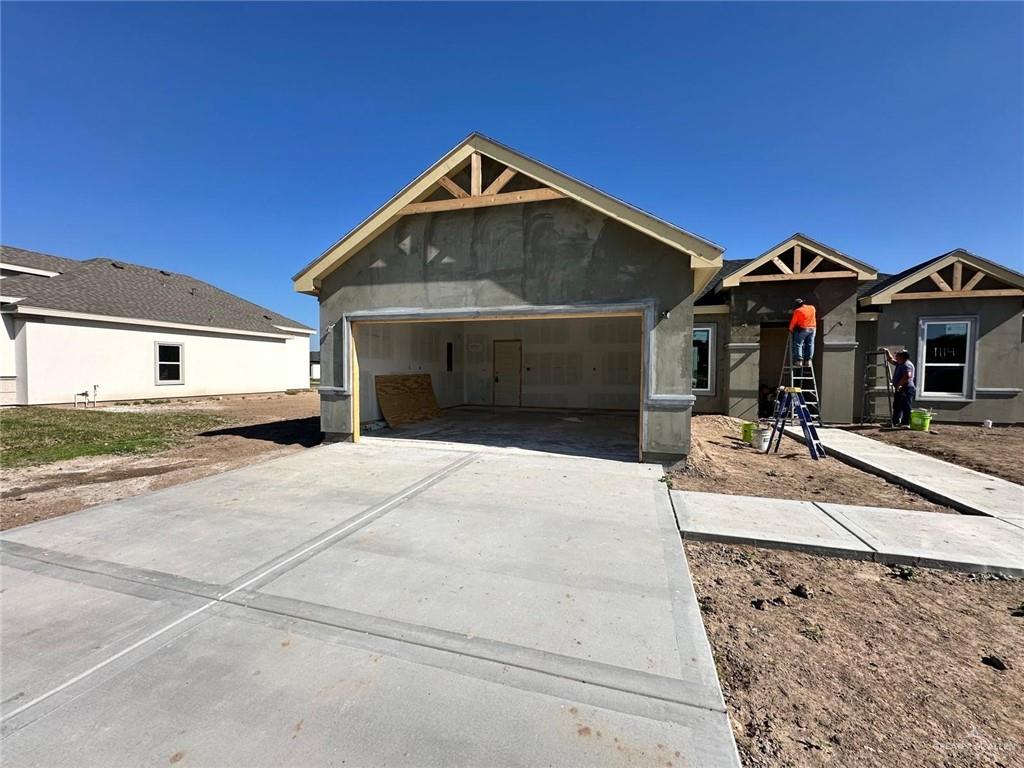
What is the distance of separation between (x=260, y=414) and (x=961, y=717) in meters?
15.7

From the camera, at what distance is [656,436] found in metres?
6.64

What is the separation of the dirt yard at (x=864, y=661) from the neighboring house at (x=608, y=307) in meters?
3.45

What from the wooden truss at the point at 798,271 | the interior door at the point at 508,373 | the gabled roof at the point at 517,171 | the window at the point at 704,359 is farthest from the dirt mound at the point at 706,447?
the interior door at the point at 508,373

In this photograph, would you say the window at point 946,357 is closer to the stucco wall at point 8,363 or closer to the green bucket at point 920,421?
the green bucket at point 920,421

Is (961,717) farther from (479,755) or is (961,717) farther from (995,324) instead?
(995,324)

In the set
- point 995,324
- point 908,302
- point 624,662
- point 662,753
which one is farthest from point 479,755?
point 995,324

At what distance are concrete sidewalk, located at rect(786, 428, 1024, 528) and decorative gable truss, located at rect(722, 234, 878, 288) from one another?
15.0ft

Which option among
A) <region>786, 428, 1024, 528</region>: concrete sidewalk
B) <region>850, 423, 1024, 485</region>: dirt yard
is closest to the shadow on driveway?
<region>786, 428, 1024, 528</region>: concrete sidewalk

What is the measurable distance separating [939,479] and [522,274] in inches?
256

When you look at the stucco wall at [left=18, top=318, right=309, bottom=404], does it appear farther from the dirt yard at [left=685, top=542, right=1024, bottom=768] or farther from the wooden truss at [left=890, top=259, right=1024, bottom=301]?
the wooden truss at [left=890, top=259, right=1024, bottom=301]

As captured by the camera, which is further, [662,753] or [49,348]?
[49,348]

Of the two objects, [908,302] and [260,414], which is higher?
[908,302]

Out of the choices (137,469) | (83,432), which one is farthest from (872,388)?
(83,432)

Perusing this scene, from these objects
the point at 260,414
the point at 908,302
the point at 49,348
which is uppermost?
the point at 908,302
